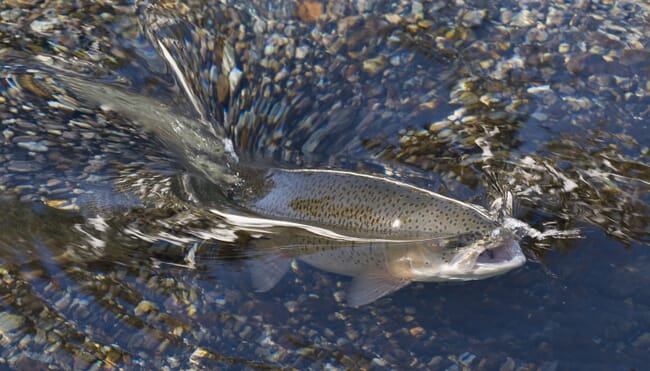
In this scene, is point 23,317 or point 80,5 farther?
point 80,5

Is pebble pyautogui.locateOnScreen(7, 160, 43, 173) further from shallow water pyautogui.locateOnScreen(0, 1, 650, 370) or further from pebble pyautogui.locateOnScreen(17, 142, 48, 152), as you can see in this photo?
pebble pyautogui.locateOnScreen(17, 142, 48, 152)

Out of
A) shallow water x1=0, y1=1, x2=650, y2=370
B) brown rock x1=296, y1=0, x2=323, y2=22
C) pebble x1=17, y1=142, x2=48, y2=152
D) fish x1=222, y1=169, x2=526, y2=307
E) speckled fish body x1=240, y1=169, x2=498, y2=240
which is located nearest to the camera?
shallow water x1=0, y1=1, x2=650, y2=370

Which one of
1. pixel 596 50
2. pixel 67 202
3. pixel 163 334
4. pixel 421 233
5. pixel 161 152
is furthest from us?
pixel 596 50

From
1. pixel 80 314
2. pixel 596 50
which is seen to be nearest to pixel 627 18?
pixel 596 50

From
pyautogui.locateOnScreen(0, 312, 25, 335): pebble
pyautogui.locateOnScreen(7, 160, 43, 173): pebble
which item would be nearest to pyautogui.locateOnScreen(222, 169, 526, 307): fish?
pyautogui.locateOnScreen(0, 312, 25, 335): pebble

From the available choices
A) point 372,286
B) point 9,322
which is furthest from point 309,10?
point 9,322

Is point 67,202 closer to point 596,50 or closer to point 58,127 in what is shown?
point 58,127
